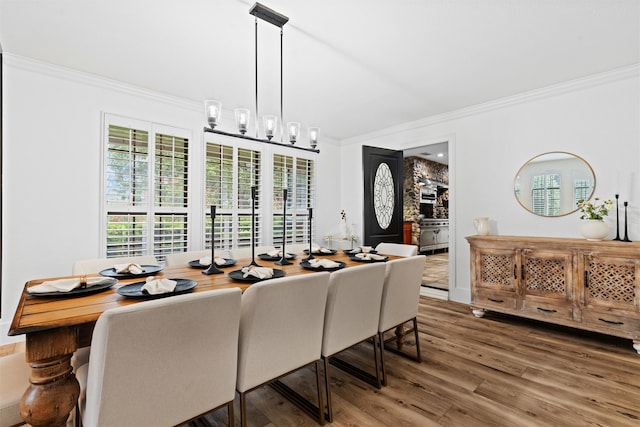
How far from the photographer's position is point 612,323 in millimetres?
2773

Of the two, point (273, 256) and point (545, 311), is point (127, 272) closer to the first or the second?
point (273, 256)

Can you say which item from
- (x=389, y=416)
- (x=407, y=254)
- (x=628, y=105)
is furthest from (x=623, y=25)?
(x=389, y=416)

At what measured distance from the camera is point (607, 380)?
87.9 inches

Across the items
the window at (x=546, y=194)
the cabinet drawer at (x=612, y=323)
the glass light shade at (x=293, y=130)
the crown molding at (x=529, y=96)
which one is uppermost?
the crown molding at (x=529, y=96)

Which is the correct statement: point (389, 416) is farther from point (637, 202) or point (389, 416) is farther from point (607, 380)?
point (637, 202)

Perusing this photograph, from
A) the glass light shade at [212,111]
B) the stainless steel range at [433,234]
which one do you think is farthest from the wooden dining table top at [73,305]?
the stainless steel range at [433,234]

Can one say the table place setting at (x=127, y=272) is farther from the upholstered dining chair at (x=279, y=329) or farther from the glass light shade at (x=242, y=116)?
the glass light shade at (x=242, y=116)

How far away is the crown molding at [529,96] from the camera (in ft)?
10.1

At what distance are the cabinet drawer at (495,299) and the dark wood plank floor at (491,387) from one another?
14.4 inches

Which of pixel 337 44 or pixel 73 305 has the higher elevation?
pixel 337 44

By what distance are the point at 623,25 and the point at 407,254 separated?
255 cm

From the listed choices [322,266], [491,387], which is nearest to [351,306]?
[322,266]

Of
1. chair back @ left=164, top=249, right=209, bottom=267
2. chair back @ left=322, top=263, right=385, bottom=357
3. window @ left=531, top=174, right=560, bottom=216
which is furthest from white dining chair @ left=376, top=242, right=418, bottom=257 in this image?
chair back @ left=164, top=249, right=209, bottom=267

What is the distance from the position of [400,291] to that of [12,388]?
2.21 metres
